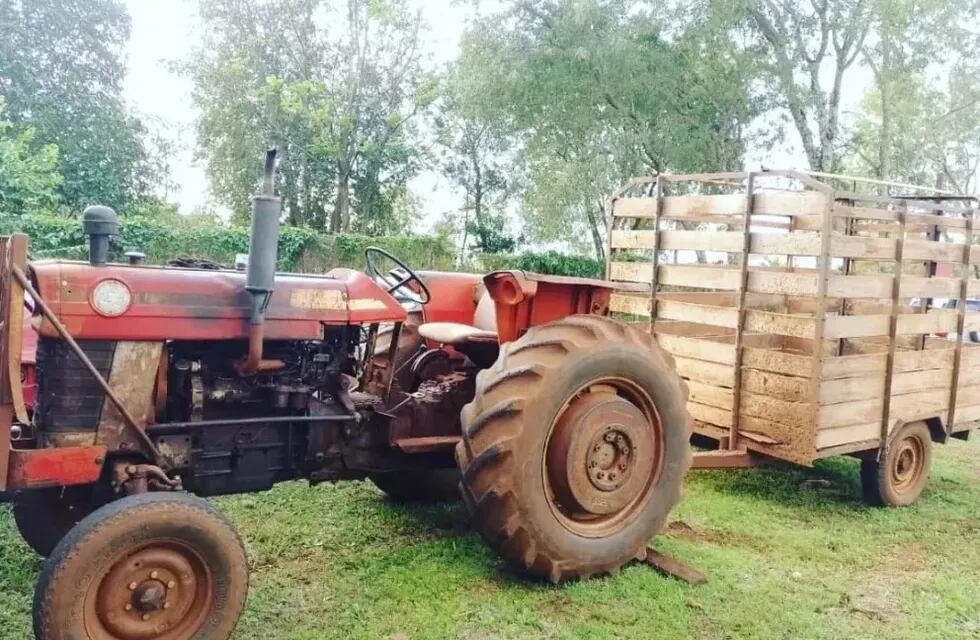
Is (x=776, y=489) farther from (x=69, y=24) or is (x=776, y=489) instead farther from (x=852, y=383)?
(x=69, y=24)

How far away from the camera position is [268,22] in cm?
2002

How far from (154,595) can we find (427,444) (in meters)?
1.44

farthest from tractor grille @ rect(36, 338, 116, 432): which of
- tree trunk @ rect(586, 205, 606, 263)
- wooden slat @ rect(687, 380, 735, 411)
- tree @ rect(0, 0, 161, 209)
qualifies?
tree @ rect(0, 0, 161, 209)

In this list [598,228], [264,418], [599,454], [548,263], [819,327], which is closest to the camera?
[264,418]

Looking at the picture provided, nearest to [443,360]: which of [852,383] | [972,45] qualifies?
[852,383]

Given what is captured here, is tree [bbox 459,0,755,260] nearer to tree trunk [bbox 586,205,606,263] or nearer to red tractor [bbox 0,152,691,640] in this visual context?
tree trunk [bbox 586,205,606,263]

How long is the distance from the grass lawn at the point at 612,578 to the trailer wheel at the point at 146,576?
0.33m

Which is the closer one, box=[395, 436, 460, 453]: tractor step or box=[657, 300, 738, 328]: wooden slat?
box=[395, 436, 460, 453]: tractor step

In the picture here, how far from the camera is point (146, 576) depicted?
2.51 m

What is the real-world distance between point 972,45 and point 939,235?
49.0ft

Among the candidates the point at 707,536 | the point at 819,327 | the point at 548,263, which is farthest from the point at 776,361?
the point at 548,263

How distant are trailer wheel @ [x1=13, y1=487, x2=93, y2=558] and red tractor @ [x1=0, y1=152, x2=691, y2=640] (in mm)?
10

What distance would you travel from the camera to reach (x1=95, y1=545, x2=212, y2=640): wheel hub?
97.0 inches

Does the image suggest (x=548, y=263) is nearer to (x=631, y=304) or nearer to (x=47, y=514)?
(x=631, y=304)
